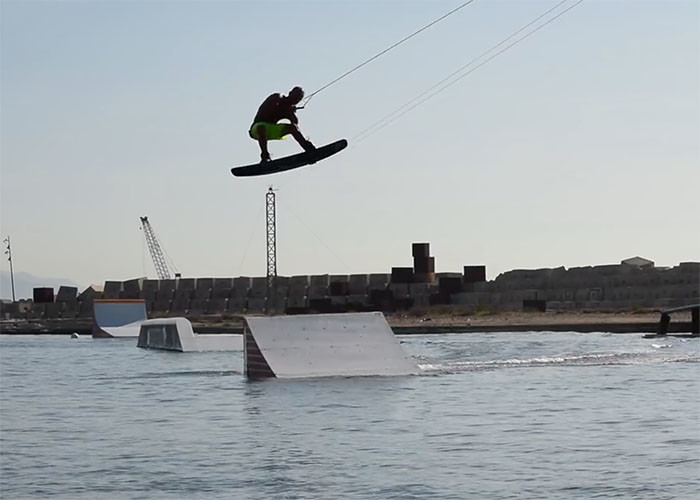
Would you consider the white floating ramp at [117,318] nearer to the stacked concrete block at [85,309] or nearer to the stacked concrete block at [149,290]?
the stacked concrete block at [149,290]

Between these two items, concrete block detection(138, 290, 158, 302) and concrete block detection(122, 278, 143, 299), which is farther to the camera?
concrete block detection(122, 278, 143, 299)

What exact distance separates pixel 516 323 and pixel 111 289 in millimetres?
60497

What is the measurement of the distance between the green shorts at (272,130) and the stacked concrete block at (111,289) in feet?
334

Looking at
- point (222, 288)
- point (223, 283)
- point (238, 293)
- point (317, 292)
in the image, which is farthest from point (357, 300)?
point (223, 283)

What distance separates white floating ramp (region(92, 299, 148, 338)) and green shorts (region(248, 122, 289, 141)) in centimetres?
4598

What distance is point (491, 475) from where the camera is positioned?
13.1 metres

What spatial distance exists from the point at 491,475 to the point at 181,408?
8.60 metres

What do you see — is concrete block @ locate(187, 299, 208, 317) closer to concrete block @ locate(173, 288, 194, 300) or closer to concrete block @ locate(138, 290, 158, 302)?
concrete block @ locate(173, 288, 194, 300)

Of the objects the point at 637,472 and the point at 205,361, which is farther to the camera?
the point at 205,361

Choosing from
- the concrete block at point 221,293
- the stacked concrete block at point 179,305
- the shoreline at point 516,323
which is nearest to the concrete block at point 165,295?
the stacked concrete block at point 179,305

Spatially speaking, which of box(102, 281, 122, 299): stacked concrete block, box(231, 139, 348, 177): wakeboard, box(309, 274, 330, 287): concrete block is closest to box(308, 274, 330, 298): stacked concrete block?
box(309, 274, 330, 287): concrete block

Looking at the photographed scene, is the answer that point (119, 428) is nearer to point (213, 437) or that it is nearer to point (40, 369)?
point (213, 437)

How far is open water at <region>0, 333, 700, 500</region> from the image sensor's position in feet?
41.5

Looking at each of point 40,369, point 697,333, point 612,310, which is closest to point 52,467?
point 40,369
